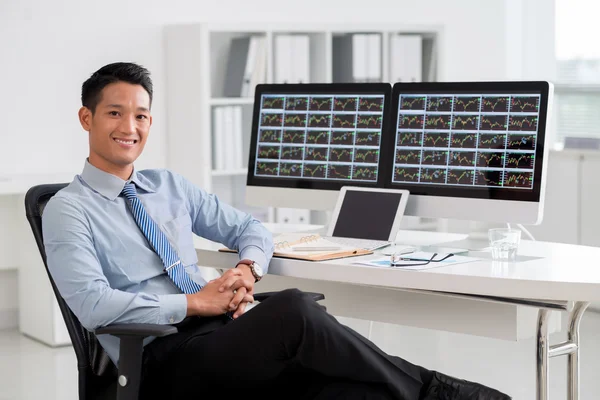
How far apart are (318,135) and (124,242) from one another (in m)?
0.93

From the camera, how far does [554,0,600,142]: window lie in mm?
5789

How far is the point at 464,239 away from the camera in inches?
117

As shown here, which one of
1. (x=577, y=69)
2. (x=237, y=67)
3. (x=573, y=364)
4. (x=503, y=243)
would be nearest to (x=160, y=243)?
(x=503, y=243)

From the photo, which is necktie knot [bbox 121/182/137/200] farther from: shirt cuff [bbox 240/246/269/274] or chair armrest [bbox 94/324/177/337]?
chair armrest [bbox 94/324/177/337]

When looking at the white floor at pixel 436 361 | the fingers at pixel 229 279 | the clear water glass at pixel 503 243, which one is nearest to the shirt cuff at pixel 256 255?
the fingers at pixel 229 279

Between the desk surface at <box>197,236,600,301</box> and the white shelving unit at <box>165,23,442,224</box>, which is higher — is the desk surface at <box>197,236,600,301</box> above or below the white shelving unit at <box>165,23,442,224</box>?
below

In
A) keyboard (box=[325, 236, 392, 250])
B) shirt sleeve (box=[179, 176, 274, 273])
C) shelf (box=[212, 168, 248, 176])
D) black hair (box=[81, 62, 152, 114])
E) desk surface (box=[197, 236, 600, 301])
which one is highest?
black hair (box=[81, 62, 152, 114])

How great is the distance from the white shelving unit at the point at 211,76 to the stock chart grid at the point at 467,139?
2084mm

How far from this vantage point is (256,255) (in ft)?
8.40

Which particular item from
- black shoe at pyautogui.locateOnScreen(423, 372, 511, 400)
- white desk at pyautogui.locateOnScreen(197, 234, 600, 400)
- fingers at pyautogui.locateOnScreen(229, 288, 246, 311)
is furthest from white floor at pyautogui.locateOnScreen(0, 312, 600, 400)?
fingers at pyautogui.locateOnScreen(229, 288, 246, 311)

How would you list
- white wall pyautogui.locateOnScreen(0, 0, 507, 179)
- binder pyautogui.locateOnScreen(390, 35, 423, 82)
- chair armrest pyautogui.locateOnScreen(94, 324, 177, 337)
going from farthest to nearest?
binder pyautogui.locateOnScreen(390, 35, 423, 82) → white wall pyautogui.locateOnScreen(0, 0, 507, 179) → chair armrest pyautogui.locateOnScreen(94, 324, 177, 337)

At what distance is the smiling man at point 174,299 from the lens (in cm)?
212

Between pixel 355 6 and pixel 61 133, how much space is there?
6.66 ft

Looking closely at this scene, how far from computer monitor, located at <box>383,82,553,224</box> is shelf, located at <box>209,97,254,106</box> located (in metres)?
2.08
